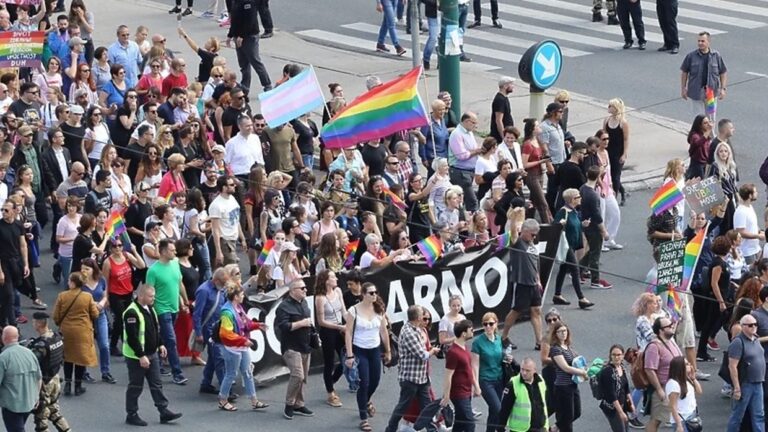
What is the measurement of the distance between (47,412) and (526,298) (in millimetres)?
5281

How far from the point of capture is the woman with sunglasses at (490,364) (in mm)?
15891

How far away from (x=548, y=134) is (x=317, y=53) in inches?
343

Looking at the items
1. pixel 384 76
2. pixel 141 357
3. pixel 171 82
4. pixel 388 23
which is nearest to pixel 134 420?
pixel 141 357

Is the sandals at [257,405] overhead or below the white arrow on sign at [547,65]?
below

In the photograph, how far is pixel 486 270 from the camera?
1833 centimetres

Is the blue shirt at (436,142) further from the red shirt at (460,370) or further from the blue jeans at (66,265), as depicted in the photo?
the red shirt at (460,370)

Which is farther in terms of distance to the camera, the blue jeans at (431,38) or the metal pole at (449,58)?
the blue jeans at (431,38)

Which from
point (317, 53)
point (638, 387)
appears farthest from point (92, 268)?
point (317, 53)

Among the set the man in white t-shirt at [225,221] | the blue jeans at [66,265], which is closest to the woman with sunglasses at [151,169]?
the man in white t-shirt at [225,221]

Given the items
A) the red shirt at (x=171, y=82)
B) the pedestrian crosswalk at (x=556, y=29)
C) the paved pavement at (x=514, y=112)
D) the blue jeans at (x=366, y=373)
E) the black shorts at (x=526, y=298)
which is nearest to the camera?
the blue jeans at (x=366, y=373)

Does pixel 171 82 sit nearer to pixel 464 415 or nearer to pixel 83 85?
pixel 83 85

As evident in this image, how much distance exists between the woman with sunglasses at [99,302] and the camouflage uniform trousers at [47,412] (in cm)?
128

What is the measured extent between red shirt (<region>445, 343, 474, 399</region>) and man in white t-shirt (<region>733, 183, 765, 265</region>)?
468cm

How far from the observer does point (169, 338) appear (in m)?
16.8
